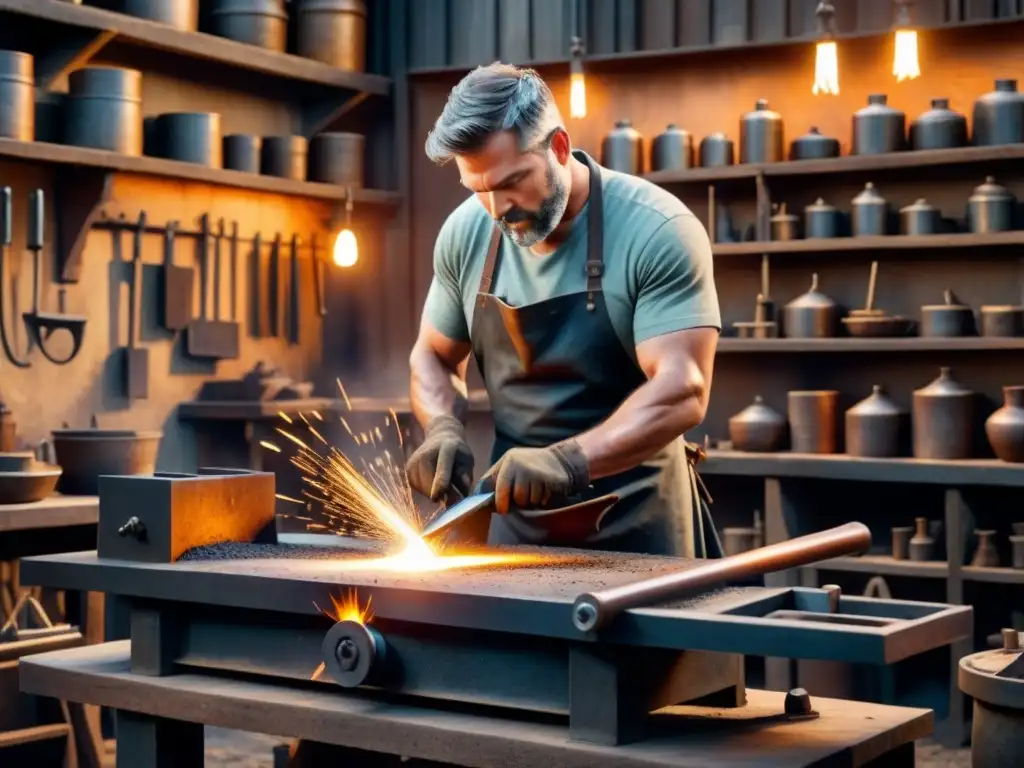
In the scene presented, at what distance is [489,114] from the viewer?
2.72 m

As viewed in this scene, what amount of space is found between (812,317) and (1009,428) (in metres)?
0.88

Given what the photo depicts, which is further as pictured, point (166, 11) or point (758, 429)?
point (758, 429)

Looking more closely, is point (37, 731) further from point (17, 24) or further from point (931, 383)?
point (931, 383)

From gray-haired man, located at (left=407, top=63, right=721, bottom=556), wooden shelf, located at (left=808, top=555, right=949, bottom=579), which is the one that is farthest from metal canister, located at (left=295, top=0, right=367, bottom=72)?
gray-haired man, located at (left=407, top=63, right=721, bottom=556)

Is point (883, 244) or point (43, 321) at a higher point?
point (883, 244)

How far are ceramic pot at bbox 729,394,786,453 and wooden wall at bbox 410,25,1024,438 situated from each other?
0.38 m

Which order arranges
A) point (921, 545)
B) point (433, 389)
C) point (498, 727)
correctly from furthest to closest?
point (921, 545)
point (433, 389)
point (498, 727)

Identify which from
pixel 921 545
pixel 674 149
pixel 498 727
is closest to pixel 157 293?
pixel 674 149

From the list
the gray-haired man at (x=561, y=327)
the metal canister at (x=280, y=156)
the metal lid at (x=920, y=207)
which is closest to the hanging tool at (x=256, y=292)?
the metal canister at (x=280, y=156)

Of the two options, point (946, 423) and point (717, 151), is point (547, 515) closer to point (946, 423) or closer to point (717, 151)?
point (946, 423)

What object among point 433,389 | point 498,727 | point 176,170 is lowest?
point 498,727

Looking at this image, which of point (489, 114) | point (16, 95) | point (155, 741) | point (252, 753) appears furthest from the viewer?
point (16, 95)

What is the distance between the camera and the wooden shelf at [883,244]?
554 cm

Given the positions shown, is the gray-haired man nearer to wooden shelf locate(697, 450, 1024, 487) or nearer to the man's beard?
the man's beard
